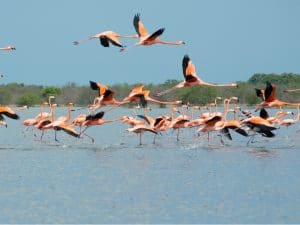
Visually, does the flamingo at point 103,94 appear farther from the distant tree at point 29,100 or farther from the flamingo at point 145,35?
the distant tree at point 29,100

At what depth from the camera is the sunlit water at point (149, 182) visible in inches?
Result: 491

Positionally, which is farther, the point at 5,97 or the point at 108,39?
the point at 5,97

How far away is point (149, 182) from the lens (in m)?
15.5

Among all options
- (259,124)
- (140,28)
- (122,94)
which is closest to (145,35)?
(140,28)

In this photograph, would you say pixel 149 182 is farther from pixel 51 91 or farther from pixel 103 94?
pixel 51 91

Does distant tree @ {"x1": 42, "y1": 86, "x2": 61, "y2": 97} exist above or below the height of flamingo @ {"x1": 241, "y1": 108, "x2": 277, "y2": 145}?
below

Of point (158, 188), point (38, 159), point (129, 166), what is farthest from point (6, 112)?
point (158, 188)

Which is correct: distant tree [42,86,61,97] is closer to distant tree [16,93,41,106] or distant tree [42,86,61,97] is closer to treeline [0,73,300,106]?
treeline [0,73,300,106]

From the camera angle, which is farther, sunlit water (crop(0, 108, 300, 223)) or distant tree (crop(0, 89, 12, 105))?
distant tree (crop(0, 89, 12, 105))

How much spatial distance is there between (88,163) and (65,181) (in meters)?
2.72

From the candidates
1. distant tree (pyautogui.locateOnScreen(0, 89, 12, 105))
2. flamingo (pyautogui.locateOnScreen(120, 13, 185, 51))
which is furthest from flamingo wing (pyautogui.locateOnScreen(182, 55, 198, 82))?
distant tree (pyautogui.locateOnScreen(0, 89, 12, 105))

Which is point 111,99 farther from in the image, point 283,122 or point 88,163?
point 283,122

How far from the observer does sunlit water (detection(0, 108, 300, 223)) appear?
40.9 ft

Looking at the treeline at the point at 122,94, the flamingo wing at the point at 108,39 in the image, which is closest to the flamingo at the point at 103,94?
the flamingo wing at the point at 108,39
